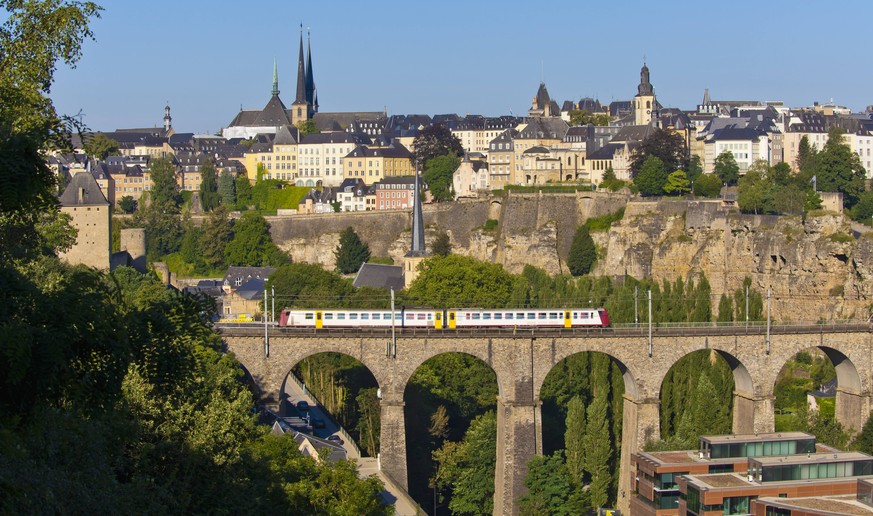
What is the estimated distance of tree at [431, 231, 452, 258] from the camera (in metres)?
95.9

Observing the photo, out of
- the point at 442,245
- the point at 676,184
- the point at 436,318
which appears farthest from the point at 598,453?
the point at 676,184

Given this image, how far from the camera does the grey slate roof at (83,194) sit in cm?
7519

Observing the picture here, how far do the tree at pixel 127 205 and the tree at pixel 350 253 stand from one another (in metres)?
24.8

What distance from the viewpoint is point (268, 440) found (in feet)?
131

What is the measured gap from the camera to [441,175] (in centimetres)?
11500

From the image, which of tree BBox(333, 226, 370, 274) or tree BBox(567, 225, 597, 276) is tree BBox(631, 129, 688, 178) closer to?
tree BBox(567, 225, 597, 276)

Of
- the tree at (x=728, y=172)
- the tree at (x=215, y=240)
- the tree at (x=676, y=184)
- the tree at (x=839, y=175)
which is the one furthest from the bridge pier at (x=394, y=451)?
the tree at (x=728, y=172)

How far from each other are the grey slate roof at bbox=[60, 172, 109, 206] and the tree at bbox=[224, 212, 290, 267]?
24756 mm

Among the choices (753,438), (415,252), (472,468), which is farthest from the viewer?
(415,252)

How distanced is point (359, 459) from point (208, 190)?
69.6 m

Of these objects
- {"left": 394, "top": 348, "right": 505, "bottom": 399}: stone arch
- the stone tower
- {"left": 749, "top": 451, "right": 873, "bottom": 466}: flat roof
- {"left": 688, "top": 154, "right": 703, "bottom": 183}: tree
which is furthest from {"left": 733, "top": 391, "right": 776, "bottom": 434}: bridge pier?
{"left": 688, "top": 154, "right": 703, "bottom": 183}: tree

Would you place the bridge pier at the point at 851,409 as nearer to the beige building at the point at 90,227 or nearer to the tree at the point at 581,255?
the tree at the point at 581,255

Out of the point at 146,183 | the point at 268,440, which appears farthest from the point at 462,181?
the point at 268,440

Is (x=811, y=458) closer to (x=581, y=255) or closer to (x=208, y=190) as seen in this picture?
(x=581, y=255)
